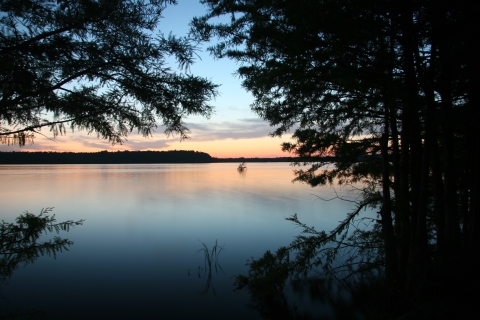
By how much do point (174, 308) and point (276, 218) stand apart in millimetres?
8112

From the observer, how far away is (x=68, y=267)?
7148mm

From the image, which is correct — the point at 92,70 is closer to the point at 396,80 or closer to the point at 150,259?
the point at 396,80

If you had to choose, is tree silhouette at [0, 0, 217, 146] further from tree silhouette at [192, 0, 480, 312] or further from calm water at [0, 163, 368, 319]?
calm water at [0, 163, 368, 319]

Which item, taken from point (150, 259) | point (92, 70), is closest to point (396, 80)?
point (92, 70)

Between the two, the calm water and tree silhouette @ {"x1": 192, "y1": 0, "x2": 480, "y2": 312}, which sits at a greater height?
tree silhouette @ {"x1": 192, "y1": 0, "x2": 480, "y2": 312}

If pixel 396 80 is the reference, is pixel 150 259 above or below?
below

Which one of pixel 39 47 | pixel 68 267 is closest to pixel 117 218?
pixel 68 267

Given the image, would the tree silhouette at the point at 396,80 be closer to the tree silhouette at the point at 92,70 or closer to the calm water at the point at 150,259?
the tree silhouette at the point at 92,70

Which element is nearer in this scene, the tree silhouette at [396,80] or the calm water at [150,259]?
the tree silhouette at [396,80]

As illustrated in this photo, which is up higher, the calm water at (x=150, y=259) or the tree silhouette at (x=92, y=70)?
the tree silhouette at (x=92, y=70)

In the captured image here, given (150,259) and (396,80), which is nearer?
(396,80)

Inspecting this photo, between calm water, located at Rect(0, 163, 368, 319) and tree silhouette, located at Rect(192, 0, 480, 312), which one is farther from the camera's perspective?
calm water, located at Rect(0, 163, 368, 319)

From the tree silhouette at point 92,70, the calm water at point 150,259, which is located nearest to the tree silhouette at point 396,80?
the tree silhouette at point 92,70

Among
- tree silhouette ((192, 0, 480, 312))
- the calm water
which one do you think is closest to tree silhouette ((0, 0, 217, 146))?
tree silhouette ((192, 0, 480, 312))
